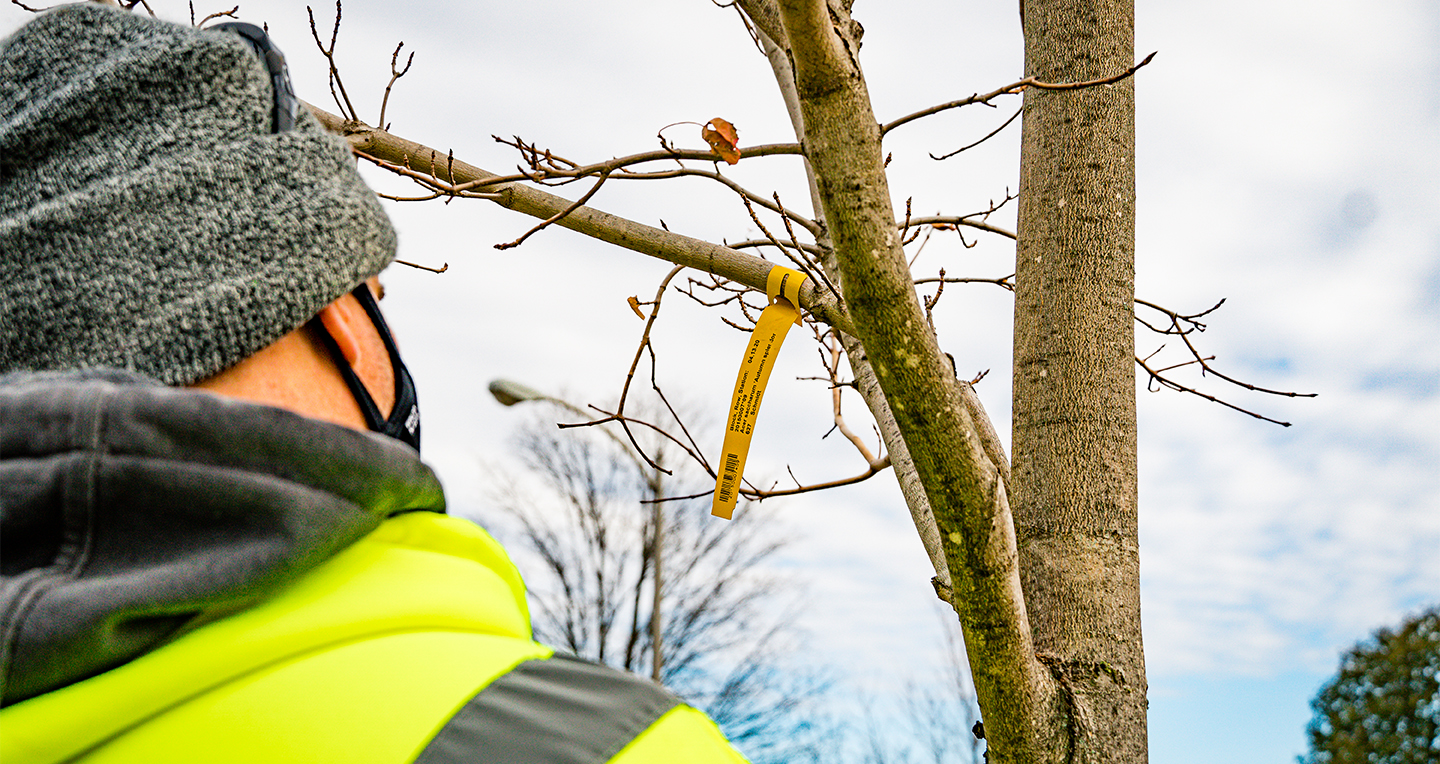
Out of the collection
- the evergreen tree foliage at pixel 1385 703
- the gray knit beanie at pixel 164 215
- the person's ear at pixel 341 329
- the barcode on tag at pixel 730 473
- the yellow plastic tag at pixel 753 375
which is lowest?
the evergreen tree foliage at pixel 1385 703

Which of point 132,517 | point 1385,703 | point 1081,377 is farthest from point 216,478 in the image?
point 1385,703

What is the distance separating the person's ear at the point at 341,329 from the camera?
996 millimetres

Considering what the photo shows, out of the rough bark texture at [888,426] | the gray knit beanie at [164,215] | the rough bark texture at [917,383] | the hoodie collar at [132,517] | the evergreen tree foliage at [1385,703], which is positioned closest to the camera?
the hoodie collar at [132,517]

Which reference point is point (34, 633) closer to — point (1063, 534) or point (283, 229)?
point (283, 229)

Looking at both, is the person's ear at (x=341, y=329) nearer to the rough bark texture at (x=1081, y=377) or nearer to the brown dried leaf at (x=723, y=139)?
the brown dried leaf at (x=723, y=139)

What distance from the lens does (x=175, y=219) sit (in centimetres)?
92

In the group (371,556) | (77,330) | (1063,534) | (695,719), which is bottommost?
(1063,534)

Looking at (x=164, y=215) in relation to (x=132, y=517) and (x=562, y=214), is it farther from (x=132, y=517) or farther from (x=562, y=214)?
(x=562, y=214)

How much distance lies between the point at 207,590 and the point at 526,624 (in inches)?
12.4

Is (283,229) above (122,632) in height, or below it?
above

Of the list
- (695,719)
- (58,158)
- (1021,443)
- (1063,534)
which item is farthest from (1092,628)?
(58,158)

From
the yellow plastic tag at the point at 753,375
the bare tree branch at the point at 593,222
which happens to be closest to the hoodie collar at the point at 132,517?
the yellow plastic tag at the point at 753,375

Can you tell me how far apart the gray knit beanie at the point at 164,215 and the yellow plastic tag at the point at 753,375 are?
1274 mm

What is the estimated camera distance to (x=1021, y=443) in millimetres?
2424
